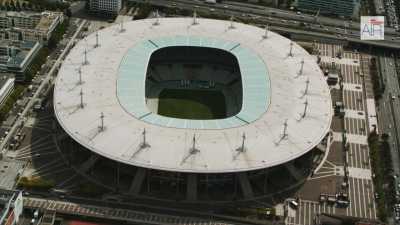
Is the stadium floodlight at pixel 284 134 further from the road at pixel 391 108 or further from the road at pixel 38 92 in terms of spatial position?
the road at pixel 38 92

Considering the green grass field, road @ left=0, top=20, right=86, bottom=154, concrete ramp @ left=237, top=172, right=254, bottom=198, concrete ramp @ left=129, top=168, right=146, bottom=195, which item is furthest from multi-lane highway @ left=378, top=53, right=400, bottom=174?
road @ left=0, top=20, right=86, bottom=154

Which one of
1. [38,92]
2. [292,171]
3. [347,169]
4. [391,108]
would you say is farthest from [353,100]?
[38,92]

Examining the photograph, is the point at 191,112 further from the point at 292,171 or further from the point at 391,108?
the point at 391,108

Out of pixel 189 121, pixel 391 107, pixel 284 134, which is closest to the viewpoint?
pixel 284 134

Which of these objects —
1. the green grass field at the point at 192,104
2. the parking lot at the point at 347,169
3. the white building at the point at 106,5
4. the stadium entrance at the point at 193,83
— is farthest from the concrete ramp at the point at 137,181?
the white building at the point at 106,5

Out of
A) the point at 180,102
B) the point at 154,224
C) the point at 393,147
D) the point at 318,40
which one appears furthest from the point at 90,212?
the point at 318,40

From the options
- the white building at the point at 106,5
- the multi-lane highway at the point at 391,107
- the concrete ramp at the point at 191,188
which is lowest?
the concrete ramp at the point at 191,188
